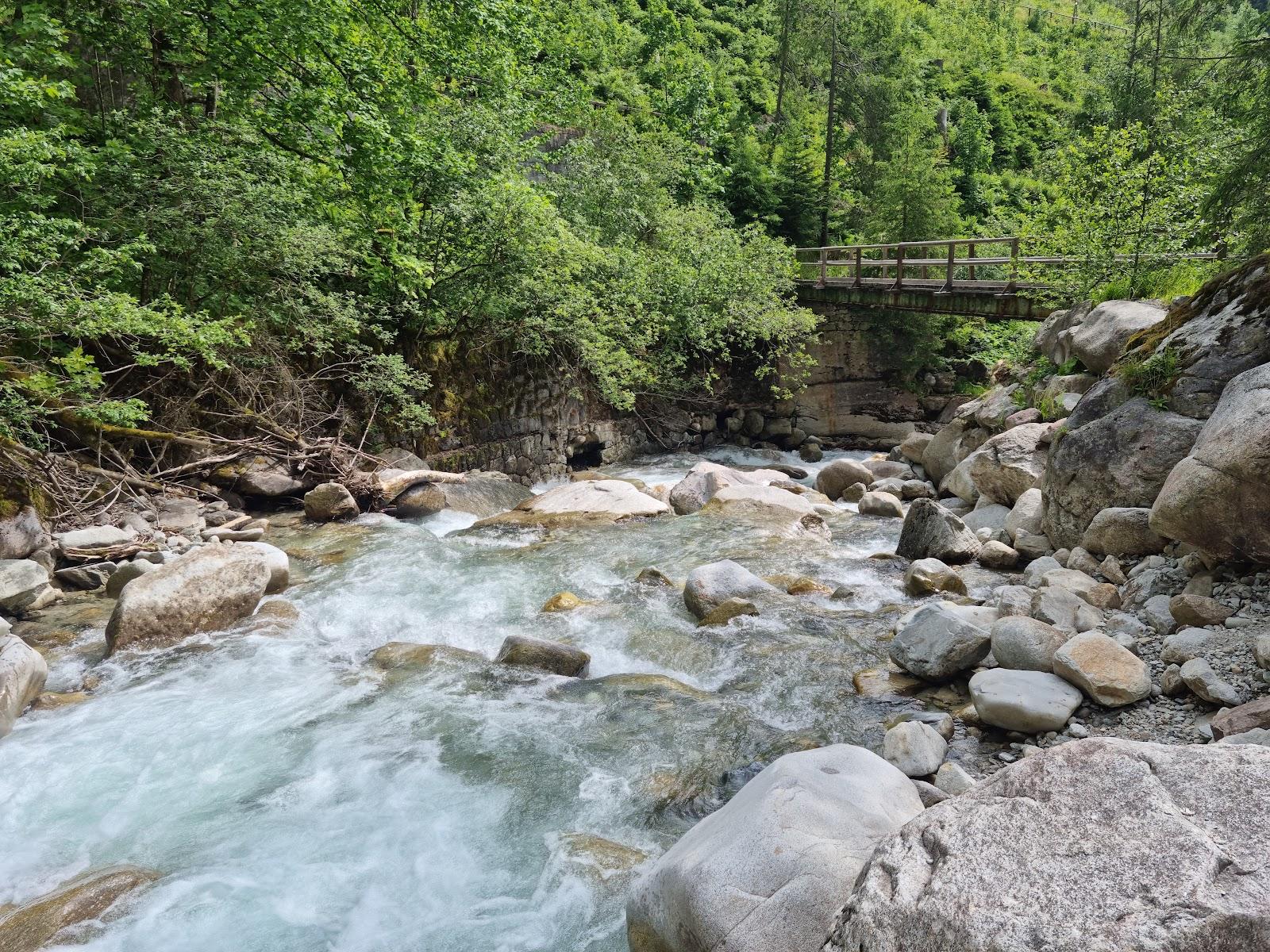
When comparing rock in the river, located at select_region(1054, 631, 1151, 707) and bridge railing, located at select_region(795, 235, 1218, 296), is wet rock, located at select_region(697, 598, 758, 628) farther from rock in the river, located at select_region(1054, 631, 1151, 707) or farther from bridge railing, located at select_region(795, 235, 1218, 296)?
bridge railing, located at select_region(795, 235, 1218, 296)

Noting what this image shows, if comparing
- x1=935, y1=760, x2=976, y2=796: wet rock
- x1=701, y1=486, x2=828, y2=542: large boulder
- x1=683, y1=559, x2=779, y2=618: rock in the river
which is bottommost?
x1=701, y1=486, x2=828, y2=542: large boulder

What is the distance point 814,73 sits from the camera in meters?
34.1

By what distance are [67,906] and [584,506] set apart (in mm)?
8371

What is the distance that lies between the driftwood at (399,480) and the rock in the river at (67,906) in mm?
7290

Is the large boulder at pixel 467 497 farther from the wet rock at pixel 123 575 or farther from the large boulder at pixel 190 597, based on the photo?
the wet rock at pixel 123 575

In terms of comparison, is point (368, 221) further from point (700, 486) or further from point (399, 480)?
point (700, 486)

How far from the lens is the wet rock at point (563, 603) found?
7.24m

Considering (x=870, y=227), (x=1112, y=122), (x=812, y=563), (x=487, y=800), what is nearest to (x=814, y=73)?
(x=870, y=227)

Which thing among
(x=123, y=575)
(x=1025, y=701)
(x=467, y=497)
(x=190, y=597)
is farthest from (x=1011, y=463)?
(x=123, y=575)

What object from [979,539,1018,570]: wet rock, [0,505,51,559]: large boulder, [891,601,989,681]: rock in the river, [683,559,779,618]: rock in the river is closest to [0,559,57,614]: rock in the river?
[0,505,51,559]: large boulder

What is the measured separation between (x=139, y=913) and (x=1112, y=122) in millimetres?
28002

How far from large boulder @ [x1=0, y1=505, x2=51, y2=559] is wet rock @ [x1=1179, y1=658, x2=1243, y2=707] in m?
9.50

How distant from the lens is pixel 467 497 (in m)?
11.3

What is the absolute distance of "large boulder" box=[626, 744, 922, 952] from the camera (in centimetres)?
260
